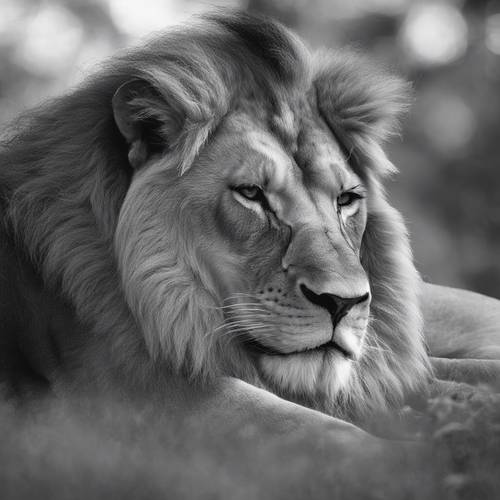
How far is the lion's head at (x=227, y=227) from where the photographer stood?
3805 mm

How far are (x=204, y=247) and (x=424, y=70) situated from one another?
1380 cm

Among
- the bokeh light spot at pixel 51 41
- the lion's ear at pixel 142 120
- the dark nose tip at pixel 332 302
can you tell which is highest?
the lion's ear at pixel 142 120

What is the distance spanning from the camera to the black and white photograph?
11.3 feet

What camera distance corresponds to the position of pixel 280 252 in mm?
3865

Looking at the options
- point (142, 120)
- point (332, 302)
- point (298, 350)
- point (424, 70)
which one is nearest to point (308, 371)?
point (298, 350)

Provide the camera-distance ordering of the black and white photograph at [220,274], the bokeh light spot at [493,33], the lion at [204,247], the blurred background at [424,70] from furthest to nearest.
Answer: the bokeh light spot at [493,33] → the blurred background at [424,70] → the lion at [204,247] → the black and white photograph at [220,274]

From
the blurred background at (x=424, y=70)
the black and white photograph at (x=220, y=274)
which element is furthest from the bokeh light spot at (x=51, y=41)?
the black and white photograph at (x=220, y=274)

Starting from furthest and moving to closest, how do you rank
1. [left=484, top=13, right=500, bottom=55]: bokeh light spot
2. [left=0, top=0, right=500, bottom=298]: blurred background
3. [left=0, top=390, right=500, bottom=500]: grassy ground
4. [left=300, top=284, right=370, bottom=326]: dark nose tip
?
[left=484, top=13, right=500, bottom=55]: bokeh light spot
[left=0, top=0, right=500, bottom=298]: blurred background
[left=300, top=284, right=370, bottom=326]: dark nose tip
[left=0, top=390, right=500, bottom=500]: grassy ground

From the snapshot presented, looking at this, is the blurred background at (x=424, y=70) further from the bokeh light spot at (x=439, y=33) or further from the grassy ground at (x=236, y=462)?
the grassy ground at (x=236, y=462)

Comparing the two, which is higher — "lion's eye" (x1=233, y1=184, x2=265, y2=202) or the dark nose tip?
"lion's eye" (x1=233, y1=184, x2=265, y2=202)

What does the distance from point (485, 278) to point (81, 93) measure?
37.9 ft

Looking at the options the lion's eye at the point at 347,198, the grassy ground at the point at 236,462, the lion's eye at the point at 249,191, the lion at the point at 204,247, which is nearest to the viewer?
the grassy ground at the point at 236,462

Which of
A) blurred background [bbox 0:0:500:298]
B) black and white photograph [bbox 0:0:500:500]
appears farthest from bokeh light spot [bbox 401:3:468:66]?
black and white photograph [bbox 0:0:500:500]

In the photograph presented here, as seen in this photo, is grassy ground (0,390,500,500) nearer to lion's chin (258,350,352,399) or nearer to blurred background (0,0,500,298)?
lion's chin (258,350,352,399)
